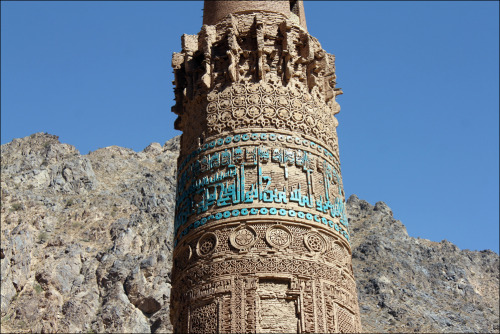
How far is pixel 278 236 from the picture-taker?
8.10 meters

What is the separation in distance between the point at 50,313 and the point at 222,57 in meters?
37.5

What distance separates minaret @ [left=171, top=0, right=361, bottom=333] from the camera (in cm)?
777

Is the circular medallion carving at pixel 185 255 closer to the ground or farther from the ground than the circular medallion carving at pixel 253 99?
closer to the ground

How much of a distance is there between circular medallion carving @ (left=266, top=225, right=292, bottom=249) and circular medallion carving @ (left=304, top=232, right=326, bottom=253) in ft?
0.70

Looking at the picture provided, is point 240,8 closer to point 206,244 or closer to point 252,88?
point 252,88

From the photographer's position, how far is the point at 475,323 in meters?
47.0

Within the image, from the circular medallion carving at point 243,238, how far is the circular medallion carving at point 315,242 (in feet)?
1.96

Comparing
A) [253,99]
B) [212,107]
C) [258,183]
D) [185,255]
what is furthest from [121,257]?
[258,183]

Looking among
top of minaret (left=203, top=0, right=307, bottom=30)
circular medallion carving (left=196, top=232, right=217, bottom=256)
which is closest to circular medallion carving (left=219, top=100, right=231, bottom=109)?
top of minaret (left=203, top=0, right=307, bottom=30)

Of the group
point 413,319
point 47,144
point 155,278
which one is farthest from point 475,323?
point 47,144

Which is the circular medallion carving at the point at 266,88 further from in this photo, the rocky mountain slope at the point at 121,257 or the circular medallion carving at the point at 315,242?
the rocky mountain slope at the point at 121,257

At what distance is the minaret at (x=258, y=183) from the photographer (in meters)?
7.77

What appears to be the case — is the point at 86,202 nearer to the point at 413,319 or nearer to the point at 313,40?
the point at 413,319

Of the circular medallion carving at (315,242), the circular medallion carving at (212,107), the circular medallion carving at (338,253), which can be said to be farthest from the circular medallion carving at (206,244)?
the circular medallion carving at (212,107)
